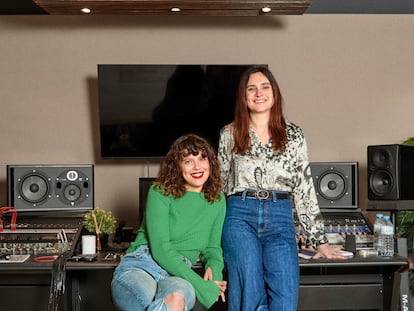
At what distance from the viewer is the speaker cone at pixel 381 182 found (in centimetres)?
332

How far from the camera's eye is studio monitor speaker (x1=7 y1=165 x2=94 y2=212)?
11.7ft

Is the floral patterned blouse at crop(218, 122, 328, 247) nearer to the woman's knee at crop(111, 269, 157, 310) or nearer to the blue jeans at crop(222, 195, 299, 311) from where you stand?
the blue jeans at crop(222, 195, 299, 311)

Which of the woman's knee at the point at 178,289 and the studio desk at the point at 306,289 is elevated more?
the woman's knee at the point at 178,289

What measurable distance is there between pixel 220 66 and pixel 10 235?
1.73 meters

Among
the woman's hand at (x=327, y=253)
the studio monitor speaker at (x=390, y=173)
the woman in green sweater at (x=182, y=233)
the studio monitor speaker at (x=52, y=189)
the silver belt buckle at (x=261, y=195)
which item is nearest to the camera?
the woman in green sweater at (x=182, y=233)

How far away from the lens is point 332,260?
2.82 meters

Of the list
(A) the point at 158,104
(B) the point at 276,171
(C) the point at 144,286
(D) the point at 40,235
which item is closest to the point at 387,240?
(B) the point at 276,171

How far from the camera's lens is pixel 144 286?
96.4 inches

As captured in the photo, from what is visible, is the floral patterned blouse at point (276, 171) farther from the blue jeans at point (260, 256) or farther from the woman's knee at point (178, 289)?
the woman's knee at point (178, 289)

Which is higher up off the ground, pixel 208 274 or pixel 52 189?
pixel 52 189

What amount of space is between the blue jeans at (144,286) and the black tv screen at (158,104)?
5.49 ft

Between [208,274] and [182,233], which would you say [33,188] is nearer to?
[182,233]

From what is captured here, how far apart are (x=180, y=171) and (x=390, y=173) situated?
1.24m

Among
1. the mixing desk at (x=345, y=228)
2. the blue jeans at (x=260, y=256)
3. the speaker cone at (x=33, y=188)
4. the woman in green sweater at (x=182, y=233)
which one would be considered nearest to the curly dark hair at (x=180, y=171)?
the woman in green sweater at (x=182, y=233)
